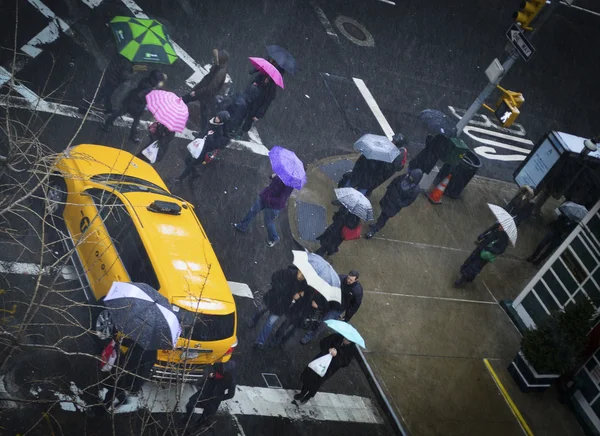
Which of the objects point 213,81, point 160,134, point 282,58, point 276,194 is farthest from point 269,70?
point 276,194

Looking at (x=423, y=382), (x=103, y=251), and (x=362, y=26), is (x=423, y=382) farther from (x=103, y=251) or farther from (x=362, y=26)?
(x=362, y=26)

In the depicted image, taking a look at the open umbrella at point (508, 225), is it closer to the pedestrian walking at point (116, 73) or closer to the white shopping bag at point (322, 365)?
the white shopping bag at point (322, 365)

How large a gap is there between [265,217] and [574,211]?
6637 mm

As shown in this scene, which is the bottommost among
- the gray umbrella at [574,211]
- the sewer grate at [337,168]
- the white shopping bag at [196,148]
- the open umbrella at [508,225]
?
the sewer grate at [337,168]

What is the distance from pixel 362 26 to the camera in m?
20.9

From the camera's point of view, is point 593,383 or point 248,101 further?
point 248,101

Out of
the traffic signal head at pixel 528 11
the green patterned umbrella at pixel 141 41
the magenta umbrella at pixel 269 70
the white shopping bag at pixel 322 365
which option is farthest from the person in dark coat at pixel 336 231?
the traffic signal head at pixel 528 11

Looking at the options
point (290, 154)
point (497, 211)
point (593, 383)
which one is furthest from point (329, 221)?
point (593, 383)

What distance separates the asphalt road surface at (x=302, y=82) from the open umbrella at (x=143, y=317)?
7.36 feet

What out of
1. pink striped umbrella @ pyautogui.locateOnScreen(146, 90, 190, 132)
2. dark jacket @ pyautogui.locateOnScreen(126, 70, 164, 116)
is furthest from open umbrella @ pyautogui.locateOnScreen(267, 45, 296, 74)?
pink striped umbrella @ pyautogui.locateOnScreen(146, 90, 190, 132)

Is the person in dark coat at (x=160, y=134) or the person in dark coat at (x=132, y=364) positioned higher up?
the person in dark coat at (x=160, y=134)

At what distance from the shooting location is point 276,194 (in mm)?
11938

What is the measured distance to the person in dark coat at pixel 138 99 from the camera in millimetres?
12680

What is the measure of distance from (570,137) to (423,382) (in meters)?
7.13
